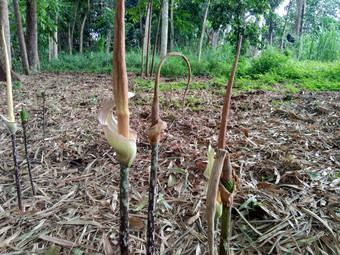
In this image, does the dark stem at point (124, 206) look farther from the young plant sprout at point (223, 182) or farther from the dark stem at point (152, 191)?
the young plant sprout at point (223, 182)

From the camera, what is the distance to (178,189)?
4.00 ft

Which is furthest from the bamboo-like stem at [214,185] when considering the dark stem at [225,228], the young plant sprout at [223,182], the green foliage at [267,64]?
the green foliage at [267,64]

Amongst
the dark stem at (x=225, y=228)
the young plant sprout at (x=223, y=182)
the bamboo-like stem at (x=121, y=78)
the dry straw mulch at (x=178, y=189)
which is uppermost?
the bamboo-like stem at (x=121, y=78)

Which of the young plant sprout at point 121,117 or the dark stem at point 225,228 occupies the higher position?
the young plant sprout at point 121,117

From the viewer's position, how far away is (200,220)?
0.99 metres

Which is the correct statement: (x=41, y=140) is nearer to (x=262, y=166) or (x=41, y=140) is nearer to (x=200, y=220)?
(x=200, y=220)

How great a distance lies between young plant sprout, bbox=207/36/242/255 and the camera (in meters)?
0.43

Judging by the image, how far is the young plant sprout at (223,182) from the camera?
43cm

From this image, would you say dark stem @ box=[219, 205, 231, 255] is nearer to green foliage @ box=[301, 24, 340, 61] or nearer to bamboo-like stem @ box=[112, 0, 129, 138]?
bamboo-like stem @ box=[112, 0, 129, 138]

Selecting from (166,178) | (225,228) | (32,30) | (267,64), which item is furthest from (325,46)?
(225,228)

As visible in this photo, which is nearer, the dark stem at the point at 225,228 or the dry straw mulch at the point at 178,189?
the dark stem at the point at 225,228

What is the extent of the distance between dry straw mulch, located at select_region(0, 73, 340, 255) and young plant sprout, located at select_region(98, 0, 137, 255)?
16.0 inches

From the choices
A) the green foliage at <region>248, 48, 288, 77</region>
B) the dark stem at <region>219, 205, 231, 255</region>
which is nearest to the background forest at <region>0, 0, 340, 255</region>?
the dark stem at <region>219, 205, 231, 255</region>

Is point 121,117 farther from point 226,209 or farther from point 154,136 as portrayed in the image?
point 226,209
